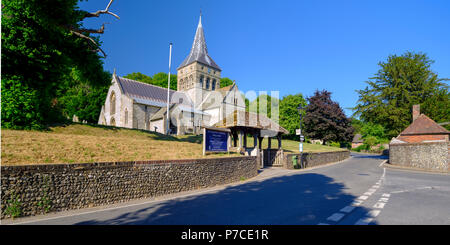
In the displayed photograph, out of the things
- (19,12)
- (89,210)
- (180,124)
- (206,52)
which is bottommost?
(89,210)

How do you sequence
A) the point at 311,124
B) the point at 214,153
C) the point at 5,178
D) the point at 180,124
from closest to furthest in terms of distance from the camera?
the point at 5,178 → the point at 214,153 → the point at 180,124 → the point at 311,124

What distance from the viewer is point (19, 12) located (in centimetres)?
1132

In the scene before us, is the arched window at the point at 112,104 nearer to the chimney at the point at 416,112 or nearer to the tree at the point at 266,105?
the tree at the point at 266,105

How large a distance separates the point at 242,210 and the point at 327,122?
1686 inches

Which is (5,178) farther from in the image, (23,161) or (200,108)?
(200,108)

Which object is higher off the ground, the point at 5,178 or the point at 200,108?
the point at 200,108

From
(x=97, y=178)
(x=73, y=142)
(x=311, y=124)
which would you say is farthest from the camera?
(x=311, y=124)

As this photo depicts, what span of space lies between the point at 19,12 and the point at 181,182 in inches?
478

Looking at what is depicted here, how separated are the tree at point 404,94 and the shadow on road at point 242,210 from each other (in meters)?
27.0

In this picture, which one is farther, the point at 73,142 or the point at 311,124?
the point at 311,124

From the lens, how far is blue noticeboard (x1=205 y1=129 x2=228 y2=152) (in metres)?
13.4

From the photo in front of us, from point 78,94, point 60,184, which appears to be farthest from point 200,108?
point 60,184

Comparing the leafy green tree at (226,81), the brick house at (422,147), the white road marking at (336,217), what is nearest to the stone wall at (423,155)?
the brick house at (422,147)

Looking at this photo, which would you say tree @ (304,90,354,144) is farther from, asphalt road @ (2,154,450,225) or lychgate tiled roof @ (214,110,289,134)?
asphalt road @ (2,154,450,225)
